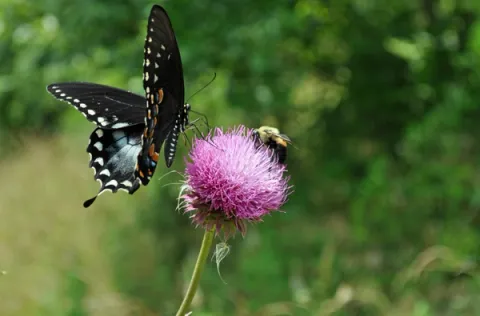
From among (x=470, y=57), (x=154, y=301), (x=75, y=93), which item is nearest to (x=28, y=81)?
(x=154, y=301)

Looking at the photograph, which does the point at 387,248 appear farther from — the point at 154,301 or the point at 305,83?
the point at 154,301

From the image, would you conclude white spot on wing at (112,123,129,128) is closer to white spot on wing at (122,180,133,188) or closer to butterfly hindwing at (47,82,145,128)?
butterfly hindwing at (47,82,145,128)

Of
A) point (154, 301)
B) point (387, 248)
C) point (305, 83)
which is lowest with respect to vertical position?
point (154, 301)

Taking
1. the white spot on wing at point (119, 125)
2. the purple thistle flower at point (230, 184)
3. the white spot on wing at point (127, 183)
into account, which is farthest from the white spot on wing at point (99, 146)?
the purple thistle flower at point (230, 184)

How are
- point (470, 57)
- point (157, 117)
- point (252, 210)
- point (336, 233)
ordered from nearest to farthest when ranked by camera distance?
point (252, 210) → point (157, 117) → point (470, 57) → point (336, 233)

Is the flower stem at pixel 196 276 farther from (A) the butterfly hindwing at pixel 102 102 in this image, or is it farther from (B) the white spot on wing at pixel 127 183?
(A) the butterfly hindwing at pixel 102 102

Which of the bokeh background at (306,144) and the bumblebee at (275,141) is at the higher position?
the bokeh background at (306,144)

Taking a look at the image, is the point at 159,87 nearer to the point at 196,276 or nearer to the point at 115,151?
the point at 115,151
